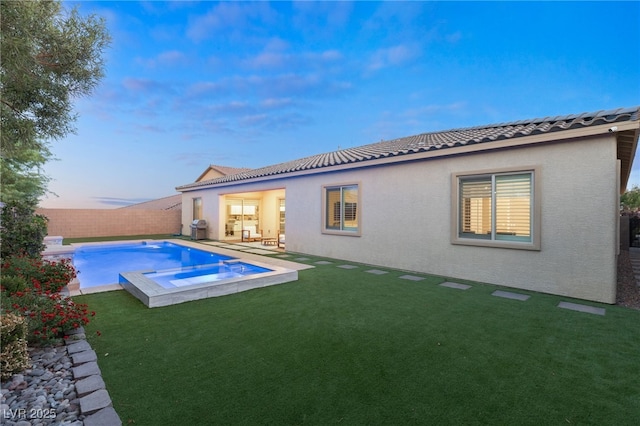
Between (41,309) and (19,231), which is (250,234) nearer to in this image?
(19,231)

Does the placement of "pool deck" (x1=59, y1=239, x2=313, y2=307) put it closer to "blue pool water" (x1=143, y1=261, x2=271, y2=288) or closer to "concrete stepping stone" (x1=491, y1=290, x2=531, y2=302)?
"blue pool water" (x1=143, y1=261, x2=271, y2=288)

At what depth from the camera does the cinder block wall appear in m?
18.6

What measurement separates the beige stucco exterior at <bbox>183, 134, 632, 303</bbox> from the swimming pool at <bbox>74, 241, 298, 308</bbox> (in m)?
3.49

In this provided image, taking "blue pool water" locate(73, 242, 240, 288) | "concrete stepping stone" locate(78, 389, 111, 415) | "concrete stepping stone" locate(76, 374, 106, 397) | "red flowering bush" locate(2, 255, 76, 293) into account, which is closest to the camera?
"concrete stepping stone" locate(78, 389, 111, 415)

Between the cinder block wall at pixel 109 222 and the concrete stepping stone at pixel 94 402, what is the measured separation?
20.4 m

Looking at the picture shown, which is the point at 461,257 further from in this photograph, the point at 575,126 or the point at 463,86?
the point at 463,86

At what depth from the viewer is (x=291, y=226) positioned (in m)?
13.7

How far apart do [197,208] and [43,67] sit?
1703 centimetres

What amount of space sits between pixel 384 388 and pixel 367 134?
102ft

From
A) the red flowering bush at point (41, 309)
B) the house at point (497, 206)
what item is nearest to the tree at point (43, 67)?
the red flowering bush at point (41, 309)

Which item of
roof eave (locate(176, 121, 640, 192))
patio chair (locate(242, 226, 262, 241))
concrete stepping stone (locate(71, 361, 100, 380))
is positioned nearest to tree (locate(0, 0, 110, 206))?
concrete stepping stone (locate(71, 361, 100, 380))

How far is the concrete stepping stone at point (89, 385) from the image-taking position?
289 cm

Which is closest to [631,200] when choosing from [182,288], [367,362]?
[367,362]

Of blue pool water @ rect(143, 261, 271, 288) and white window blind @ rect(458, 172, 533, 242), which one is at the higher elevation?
white window blind @ rect(458, 172, 533, 242)
